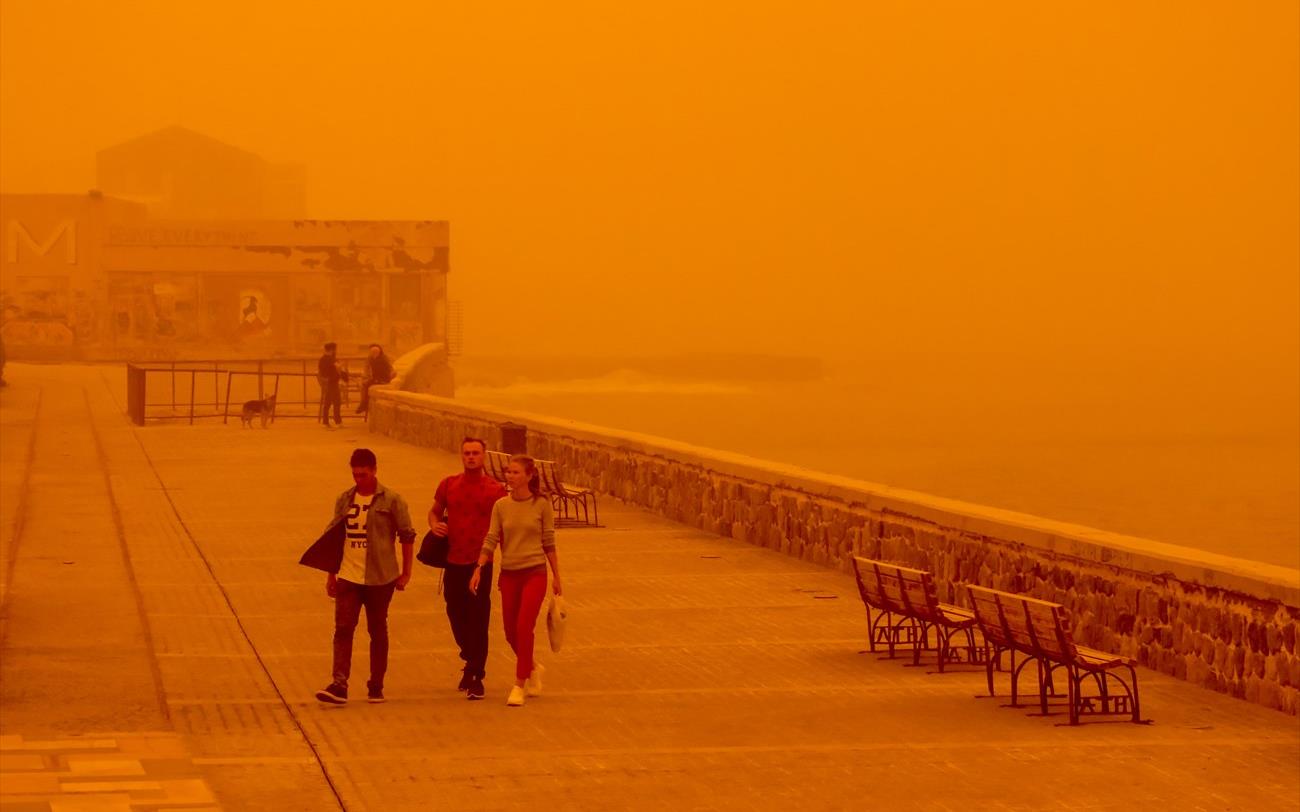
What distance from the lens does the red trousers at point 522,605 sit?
13.1 meters

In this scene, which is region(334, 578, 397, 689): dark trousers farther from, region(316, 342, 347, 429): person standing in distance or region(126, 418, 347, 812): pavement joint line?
region(316, 342, 347, 429): person standing in distance

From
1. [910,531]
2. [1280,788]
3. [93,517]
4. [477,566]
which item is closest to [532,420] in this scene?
[93,517]

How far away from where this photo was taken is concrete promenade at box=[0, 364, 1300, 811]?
430 inches

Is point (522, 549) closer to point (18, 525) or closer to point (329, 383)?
point (18, 525)

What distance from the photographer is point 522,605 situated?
43.0 feet

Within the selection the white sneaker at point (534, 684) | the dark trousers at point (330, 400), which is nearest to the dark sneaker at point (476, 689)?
the white sneaker at point (534, 684)

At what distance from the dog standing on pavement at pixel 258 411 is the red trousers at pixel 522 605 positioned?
30.1m

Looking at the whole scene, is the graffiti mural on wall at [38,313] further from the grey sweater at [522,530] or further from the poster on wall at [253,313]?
the grey sweater at [522,530]

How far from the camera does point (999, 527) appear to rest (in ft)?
53.4

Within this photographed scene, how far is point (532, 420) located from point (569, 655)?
14.9 meters

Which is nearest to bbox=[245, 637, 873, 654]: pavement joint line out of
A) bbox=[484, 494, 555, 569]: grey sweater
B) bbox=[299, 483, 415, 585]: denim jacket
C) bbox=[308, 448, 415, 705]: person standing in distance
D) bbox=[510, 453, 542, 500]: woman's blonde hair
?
bbox=[308, 448, 415, 705]: person standing in distance

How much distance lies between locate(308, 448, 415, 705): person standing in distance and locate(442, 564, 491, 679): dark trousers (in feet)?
1.45

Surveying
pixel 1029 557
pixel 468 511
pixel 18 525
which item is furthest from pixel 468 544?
pixel 18 525

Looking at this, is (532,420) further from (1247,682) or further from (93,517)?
(1247,682)
